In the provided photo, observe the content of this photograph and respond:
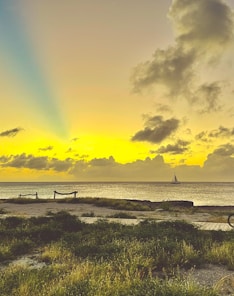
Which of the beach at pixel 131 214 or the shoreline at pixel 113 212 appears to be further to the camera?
the shoreline at pixel 113 212

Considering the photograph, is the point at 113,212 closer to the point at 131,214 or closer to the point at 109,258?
the point at 131,214

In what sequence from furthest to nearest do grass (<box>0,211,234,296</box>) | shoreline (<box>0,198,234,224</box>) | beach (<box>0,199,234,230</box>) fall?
shoreline (<box>0,198,234,224</box>), beach (<box>0,199,234,230</box>), grass (<box>0,211,234,296</box>)

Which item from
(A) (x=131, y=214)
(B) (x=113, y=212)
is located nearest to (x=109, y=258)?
(A) (x=131, y=214)

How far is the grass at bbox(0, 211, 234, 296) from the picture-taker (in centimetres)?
815

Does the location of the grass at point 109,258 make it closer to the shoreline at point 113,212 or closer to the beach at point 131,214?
the beach at point 131,214

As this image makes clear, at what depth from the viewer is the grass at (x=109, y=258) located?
815 cm

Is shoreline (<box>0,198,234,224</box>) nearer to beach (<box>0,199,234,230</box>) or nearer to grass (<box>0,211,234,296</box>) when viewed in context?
beach (<box>0,199,234,230</box>)

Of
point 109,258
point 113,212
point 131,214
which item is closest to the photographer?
point 109,258

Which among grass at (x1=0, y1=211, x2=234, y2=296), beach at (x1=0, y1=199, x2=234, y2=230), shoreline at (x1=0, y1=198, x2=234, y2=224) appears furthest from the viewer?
shoreline at (x1=0, y1=198, x2=234, y2=224)

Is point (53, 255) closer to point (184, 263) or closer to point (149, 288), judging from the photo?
point (184, 263)

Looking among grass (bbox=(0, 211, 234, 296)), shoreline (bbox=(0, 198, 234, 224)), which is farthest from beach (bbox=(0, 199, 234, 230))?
grass (bbox=(0, 211, 234, 296))

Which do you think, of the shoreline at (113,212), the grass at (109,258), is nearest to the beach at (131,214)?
the shoreline at (113,212)

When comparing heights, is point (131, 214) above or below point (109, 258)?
above

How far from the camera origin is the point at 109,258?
11.6m
